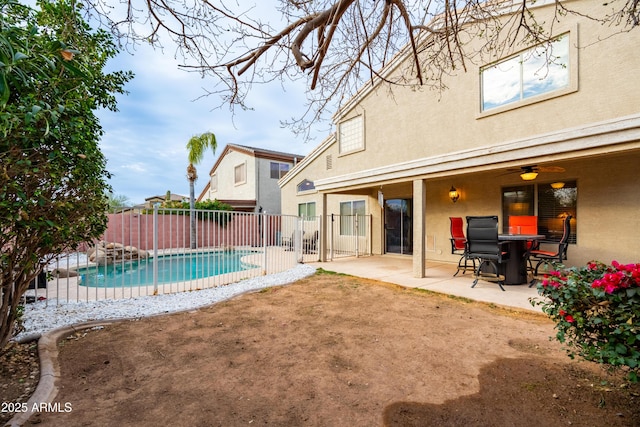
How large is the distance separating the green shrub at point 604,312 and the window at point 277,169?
1930cm

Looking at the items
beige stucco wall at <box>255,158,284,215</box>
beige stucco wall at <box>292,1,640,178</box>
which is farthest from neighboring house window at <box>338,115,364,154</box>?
beige stucco wall at <box>255,158,284,215</box>

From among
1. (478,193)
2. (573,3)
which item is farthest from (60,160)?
(478,193)

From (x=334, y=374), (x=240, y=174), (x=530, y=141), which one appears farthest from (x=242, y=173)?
(x=334, y=374)

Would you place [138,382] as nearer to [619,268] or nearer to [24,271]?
[24,271]

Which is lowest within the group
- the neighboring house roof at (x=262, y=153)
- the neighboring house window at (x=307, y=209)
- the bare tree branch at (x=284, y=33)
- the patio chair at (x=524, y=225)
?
the patio chair at (x=524, y=225)

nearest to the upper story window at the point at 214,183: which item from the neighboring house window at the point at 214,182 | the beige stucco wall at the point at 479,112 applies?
the neighboring house window at the point at 214,182

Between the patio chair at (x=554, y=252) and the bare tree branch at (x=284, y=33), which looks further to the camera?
the patio chair at (x=554, y=252)

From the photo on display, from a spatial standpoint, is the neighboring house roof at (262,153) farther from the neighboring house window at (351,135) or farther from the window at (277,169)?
the neighboring house window at (351,135)

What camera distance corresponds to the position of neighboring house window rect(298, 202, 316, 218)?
15445 mm

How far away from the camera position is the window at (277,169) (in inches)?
811

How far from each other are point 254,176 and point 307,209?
5879mm

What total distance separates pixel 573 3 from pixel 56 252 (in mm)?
9518

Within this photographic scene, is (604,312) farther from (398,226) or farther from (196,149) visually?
(196,149)

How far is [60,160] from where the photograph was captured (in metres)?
2.84
